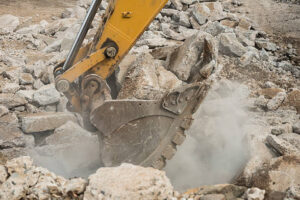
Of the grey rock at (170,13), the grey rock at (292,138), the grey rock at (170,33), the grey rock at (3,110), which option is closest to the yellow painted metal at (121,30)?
the grey rock at (3,110)

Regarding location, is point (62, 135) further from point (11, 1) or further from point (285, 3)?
point (285, 3)

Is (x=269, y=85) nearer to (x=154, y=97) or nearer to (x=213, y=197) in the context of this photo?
(x=154, y=97)

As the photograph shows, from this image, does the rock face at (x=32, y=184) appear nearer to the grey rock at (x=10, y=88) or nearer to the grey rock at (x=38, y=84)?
the grey rock at (x=10, y=88)

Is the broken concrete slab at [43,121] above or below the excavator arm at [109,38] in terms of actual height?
below

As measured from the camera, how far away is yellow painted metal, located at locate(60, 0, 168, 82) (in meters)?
3.10

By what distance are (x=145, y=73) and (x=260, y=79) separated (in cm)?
261

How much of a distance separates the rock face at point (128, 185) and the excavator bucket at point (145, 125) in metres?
0.73

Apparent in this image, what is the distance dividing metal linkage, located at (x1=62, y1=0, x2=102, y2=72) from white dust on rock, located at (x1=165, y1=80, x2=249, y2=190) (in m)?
1.54

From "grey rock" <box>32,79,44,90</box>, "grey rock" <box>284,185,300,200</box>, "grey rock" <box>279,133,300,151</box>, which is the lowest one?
"grey rock" <box>32,79,44,90</box>

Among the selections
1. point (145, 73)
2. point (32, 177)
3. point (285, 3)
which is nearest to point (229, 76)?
point (145, 73)

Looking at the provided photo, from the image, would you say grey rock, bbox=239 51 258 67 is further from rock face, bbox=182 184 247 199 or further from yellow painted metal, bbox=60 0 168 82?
rock face, bbox=182 184 247 199

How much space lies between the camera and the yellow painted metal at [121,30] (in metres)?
3.10

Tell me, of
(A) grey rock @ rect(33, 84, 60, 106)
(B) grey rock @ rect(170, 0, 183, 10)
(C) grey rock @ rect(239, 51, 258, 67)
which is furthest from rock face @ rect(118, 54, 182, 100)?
(B) grey rock @ rect(170, 0, 183, 10)

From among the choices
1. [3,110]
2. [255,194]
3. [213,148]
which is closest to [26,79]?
[3,110]
